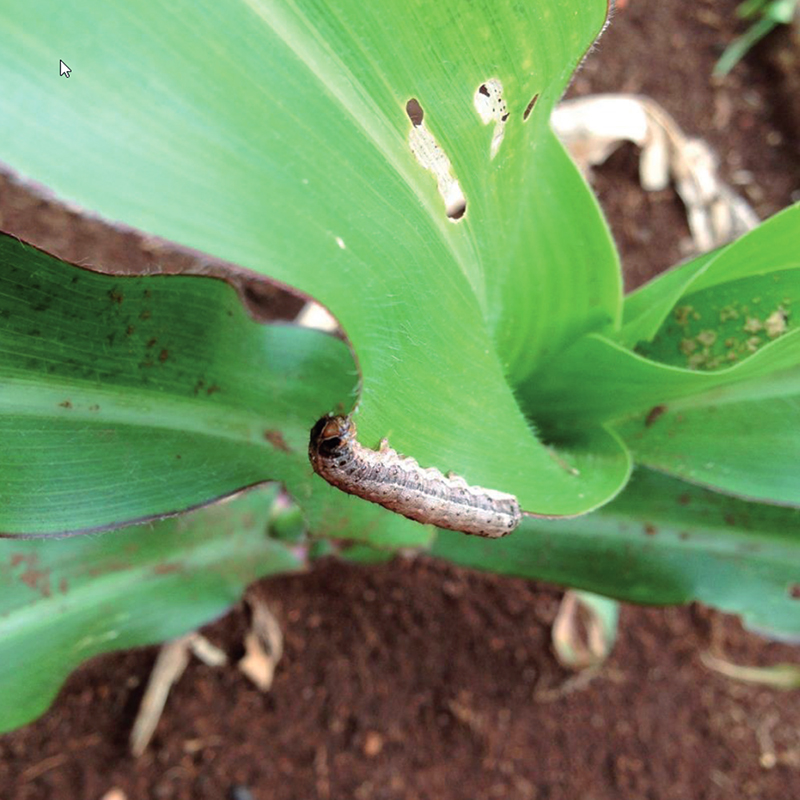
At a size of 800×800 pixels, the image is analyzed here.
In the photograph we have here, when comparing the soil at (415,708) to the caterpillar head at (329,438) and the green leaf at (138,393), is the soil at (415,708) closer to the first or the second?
the green leaf at (138,393)

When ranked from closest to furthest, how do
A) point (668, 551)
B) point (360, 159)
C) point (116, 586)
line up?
point (360, 159) → point (116, 586) → point (668, 551)

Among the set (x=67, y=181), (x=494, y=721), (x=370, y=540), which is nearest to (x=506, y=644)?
(x=494, y=721)

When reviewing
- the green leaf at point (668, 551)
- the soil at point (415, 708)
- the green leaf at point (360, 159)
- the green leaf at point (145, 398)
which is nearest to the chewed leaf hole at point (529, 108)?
the green leaf at point (360, 159)

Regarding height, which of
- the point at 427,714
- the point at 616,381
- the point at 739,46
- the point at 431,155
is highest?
the point at 739,46

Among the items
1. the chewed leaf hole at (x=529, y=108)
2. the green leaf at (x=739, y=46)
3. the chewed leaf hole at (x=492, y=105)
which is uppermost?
the green leaf at (x=739, y=46)

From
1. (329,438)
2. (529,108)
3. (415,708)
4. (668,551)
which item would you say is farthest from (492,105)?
(415,708)

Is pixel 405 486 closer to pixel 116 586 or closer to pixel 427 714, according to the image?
pixel 116 586
